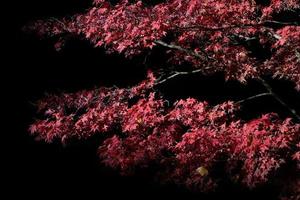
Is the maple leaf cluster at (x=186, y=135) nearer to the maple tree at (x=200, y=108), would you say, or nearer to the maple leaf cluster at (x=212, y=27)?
the maple tree at (x=200, y=108)

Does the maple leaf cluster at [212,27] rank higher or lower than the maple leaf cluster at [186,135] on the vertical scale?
higher

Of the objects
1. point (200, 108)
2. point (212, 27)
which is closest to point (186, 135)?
point (200, 108)

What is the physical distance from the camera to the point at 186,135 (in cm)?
510

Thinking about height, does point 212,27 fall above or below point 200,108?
above

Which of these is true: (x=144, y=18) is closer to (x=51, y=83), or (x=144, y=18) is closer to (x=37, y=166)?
(x=37, y=166)

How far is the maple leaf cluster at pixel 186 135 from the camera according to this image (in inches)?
187

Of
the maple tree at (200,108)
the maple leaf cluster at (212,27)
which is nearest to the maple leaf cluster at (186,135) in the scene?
the maple tree at (200,108)

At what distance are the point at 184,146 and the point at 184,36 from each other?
1.66 meters

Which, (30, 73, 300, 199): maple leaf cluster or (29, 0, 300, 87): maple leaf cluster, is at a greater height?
(29, 0, 300, 87): maple leaf cluster

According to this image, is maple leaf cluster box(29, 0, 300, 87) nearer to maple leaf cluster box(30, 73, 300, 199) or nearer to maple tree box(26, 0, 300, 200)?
maple tree box(26, 0, 300, 200)

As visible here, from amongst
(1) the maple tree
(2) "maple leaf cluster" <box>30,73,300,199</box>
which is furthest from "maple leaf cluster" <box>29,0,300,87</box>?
(2) "maple leaf cluster" <box>30,73,300,199</box>

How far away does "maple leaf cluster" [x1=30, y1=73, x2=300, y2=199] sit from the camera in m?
4.75

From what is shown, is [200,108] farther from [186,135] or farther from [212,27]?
[212,27]

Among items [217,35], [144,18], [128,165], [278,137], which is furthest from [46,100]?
[278,137]
